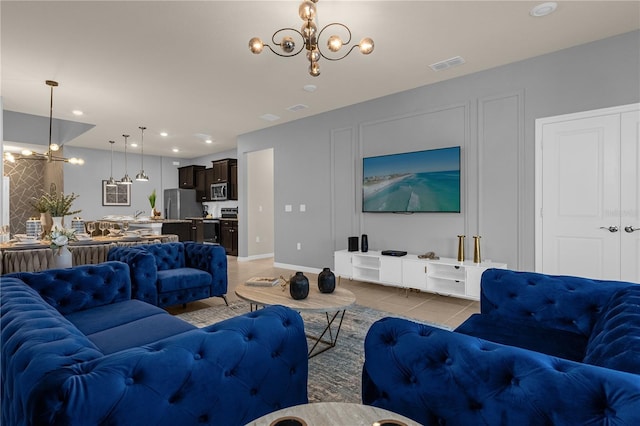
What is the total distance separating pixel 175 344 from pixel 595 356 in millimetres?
1465

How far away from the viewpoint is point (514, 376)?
37.1 inches

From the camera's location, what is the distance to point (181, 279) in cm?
361

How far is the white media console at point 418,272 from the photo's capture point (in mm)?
3875

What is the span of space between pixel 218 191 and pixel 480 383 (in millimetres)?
8713

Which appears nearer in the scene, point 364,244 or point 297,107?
point 364,244

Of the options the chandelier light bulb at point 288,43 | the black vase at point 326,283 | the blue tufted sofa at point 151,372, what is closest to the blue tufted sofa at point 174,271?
the blue tufted sofa at point 151,372

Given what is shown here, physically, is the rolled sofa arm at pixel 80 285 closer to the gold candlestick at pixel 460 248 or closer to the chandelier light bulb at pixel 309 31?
the chandelier light bulb at pixel 309 31

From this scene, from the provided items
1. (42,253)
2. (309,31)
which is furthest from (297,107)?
(42,253)

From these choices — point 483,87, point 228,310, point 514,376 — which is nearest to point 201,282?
point 228,310

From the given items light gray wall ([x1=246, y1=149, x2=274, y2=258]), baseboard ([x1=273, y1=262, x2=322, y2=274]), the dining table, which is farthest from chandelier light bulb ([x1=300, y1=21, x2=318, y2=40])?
light gray wall ([x1=246, y1=149, x2=274, y2=258])

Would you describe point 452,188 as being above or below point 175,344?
above

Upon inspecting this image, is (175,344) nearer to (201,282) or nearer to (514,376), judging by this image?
(514,376)

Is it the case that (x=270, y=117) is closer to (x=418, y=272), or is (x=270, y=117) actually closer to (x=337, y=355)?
(x=418, y=272)

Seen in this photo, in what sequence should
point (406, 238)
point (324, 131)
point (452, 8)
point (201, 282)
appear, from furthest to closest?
point (324, 131) < point (406, 238) < point (201, 282) < point (452, 8)
